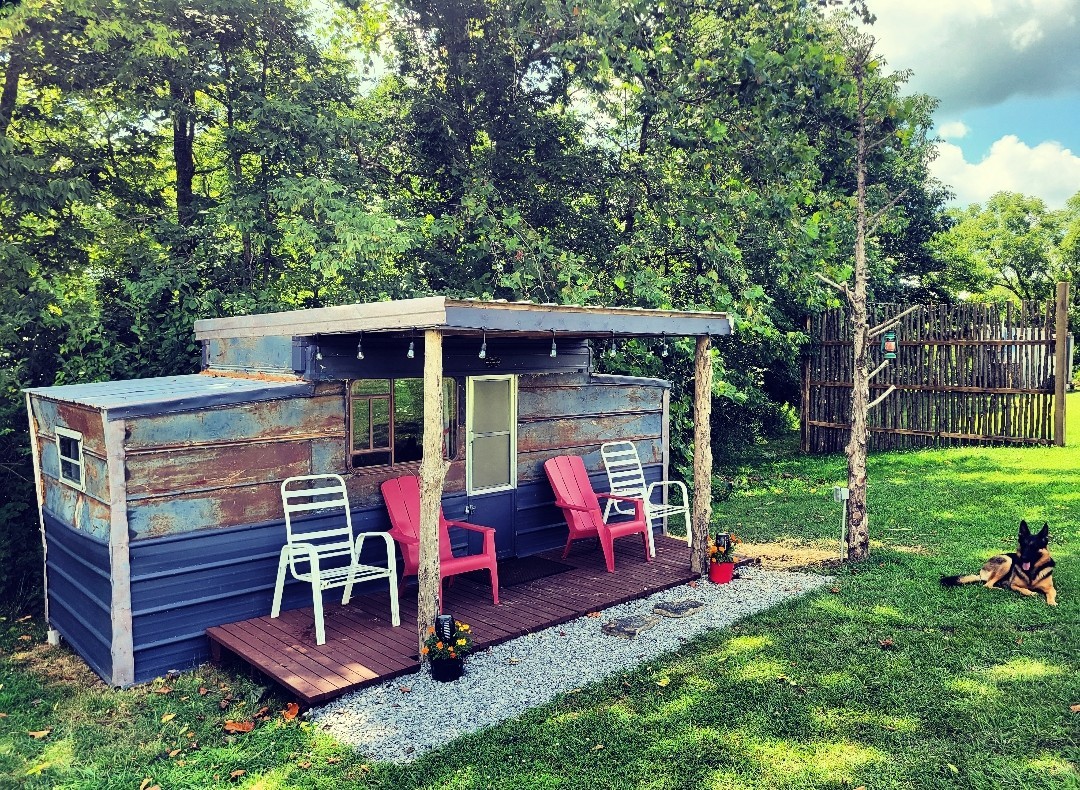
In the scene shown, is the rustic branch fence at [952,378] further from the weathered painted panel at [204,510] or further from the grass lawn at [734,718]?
the weathered painted panel at [204,510]

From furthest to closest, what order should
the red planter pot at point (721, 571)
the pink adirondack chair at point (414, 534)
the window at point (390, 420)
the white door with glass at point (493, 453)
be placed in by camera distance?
the white door with glass at point (493, 453)
the red planter pot at point (721, 571)
the window at point (390, 420)
the pink adirondack chair at point (414, 534)

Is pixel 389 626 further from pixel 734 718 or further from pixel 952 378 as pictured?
pixel 952 378

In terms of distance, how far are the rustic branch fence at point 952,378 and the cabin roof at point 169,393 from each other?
8.46 metres

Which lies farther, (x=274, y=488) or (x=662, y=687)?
(x=274, y=488)

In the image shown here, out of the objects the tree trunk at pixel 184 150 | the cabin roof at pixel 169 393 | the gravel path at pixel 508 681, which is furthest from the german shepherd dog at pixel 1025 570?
the tree trunk at pixel 184 150

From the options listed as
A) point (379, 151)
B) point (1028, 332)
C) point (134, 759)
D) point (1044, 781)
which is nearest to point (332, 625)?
point (134, 759)

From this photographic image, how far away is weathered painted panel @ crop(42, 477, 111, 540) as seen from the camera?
490 centimetres

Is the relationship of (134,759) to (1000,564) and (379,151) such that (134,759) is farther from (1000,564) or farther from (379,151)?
(379,151)

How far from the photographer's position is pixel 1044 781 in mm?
3422

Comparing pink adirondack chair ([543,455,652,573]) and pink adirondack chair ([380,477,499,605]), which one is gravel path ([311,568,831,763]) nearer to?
pink adirondack chair ([380,477,499,605])

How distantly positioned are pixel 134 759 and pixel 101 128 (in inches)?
308

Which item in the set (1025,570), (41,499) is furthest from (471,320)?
(1025,570)

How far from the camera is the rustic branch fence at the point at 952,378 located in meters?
11.0

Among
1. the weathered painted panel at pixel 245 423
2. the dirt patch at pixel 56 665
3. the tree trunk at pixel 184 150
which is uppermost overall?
the tree trunk at pixel 184 150
